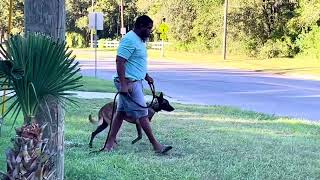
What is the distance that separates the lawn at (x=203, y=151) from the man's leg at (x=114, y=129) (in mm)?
133

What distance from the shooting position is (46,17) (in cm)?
435

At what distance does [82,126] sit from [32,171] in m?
6.60

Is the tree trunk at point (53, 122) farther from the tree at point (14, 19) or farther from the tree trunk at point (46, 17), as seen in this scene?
the tree at point (14, 19)

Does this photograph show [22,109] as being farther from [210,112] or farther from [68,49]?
[210,112]

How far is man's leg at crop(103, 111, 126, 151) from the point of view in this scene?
7.53m

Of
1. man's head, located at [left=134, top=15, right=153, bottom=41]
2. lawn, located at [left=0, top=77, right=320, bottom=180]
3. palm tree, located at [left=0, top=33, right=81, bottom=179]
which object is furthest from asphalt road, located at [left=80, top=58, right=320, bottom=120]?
palm tree, located at [left=0, top=33, right=81, bottom=179]

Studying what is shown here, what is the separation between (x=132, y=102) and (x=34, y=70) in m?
3.89

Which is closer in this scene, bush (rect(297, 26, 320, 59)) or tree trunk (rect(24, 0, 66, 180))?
tree trunk (rect(24, 0, 66, 180))

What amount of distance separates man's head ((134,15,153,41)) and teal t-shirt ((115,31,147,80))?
2.2 inches

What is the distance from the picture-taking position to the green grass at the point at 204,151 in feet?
20.2

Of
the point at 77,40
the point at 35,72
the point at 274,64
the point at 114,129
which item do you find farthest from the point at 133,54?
the point at 77,40

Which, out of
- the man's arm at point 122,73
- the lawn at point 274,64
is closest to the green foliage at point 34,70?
the man's arm at point 122,73

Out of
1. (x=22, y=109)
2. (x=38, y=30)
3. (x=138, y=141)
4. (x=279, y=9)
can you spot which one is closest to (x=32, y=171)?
(x=22, y=109)

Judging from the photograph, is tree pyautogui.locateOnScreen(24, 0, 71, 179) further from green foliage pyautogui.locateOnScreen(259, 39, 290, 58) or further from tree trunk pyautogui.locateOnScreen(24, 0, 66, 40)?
green foliage pyautogui.locateOnScreen(259, 39, 290, 58)
